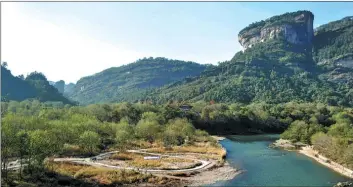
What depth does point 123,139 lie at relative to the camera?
3979 inches

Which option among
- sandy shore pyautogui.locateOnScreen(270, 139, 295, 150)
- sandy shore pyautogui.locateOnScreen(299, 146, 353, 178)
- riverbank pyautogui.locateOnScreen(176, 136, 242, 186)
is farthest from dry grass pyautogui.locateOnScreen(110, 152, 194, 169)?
sandy shore pyautogui.locateOnScreen(270, 139, 295, 150)

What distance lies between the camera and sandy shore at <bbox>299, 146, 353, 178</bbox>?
232 feet

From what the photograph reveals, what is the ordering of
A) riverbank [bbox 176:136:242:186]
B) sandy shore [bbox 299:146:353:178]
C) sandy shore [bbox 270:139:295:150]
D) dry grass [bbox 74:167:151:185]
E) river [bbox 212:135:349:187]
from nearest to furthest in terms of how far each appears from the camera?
dry grass [bbox 74:167:151:185] → river [bbox 212:135:349:187] → riverbank [bbox 176:136:242:186] → sandy shore [bbox 299:146:353:178] → sandy shore [bbox 270:139:295:150]

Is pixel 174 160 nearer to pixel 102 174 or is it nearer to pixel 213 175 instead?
pixel 213 175

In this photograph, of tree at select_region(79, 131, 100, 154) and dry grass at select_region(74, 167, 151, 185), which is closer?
dry grass at select_region(74, 167, 151, 185)

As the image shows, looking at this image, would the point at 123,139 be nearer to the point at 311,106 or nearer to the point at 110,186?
the point at 110,186

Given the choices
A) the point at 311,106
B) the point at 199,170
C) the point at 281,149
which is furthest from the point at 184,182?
the point at 311,106

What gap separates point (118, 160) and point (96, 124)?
75.7 ft

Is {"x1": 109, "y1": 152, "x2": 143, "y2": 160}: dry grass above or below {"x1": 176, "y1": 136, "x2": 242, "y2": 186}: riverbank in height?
above

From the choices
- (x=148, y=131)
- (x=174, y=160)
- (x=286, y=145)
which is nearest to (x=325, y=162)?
(x=286, y=145)

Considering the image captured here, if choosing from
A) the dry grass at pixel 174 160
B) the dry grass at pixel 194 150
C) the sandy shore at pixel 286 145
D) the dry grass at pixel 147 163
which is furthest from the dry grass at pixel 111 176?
the sandy shore at pixel 286 145

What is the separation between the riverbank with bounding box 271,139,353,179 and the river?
1531mm

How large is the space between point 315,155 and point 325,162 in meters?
8.55

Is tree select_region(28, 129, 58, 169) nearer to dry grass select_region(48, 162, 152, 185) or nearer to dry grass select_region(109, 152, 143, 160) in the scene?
dry grass select_region(48, 162, 152, 185)
